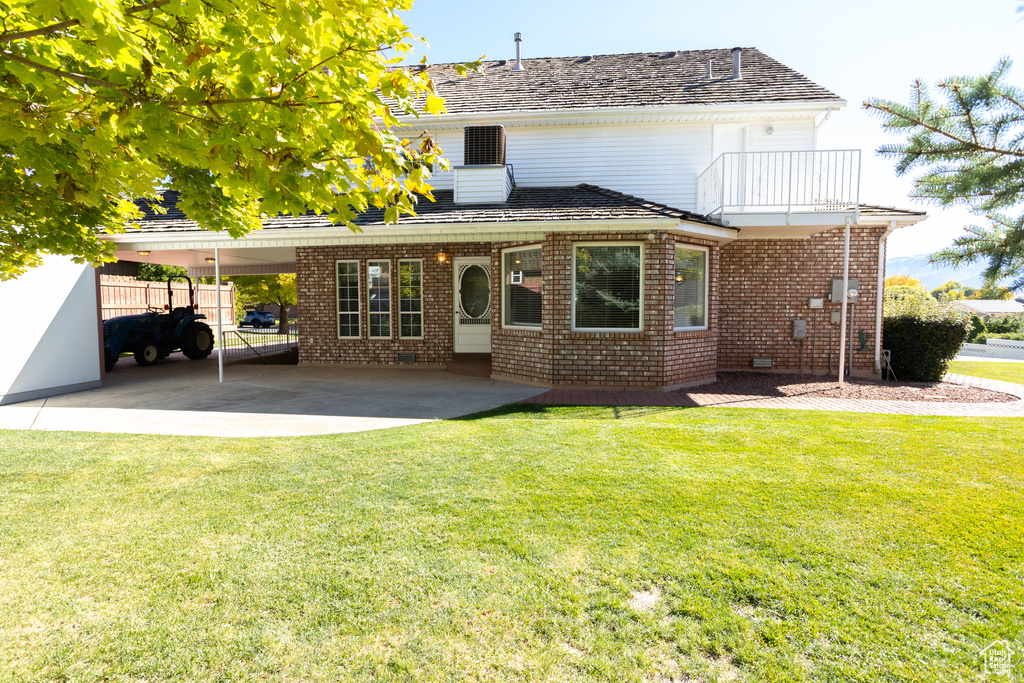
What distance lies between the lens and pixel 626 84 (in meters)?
12.7

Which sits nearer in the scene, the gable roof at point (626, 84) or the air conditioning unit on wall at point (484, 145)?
the air conditioning unit on wall at point (484, 145)

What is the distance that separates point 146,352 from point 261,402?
22.4ft

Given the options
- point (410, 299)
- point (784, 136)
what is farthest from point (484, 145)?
point (784, 136)

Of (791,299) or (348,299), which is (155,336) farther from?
(791,299)

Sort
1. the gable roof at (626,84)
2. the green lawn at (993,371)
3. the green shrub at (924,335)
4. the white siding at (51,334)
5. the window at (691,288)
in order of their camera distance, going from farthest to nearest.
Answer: the green lawn at (993,371)
the gable roof at (626,84)
the green shrub at (924,335)
the window at (691,288)
the white siding at (51,334)

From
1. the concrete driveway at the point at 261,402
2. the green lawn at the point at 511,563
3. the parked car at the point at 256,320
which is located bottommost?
the green lawn at the point at 511,563

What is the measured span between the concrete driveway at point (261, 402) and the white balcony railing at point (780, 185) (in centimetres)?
517

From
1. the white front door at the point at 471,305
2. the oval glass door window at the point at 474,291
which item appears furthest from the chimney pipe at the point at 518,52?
the oval glass door window at the point at 474,291

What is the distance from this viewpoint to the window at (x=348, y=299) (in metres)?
12.7

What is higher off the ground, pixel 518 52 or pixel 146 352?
pixel 518 52

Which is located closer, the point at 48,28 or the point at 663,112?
the point at 48,28

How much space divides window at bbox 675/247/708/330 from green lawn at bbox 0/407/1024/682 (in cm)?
443

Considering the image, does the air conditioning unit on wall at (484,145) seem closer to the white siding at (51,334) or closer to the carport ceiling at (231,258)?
the carport ceiling at (231,258)

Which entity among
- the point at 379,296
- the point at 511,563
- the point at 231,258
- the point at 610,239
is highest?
the point at 231,258
